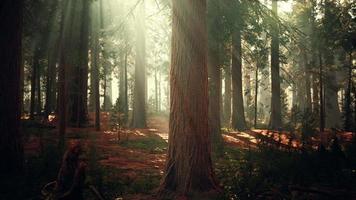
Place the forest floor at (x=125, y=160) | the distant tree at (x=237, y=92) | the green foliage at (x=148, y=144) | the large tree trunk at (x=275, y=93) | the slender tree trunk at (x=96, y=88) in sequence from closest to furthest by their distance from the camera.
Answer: the forest floor at (x=125, y=160)
the green foliage at (x=148, y=144)
the slender tree trunk at (x=96, y=88)
the distant tree at (x=237, y=92)
the large tree trunk at (x=275, y=93)

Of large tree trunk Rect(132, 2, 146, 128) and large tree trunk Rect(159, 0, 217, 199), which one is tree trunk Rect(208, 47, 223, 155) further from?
large tree trunk Rect(159, 0, 217, 199)

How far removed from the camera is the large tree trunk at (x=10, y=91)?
332 inches

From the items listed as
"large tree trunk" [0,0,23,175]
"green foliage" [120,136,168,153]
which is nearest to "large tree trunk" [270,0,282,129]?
"green foliage" [120,136,168,153]

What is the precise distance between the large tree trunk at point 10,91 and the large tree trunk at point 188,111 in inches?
144

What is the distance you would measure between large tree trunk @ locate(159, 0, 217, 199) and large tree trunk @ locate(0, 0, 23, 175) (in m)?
3.66

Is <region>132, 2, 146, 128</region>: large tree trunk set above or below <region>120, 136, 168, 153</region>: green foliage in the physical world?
above

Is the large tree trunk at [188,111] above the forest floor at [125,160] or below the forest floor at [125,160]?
above

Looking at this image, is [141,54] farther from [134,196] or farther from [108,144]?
[134,196]

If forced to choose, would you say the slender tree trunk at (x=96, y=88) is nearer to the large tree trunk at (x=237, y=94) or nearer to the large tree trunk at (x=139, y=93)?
the large tree trunk at (x=139, y=93)

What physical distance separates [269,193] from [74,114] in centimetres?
1701

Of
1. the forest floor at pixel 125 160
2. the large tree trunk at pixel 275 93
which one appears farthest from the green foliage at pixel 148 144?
the large tree trunk at pixel 275 93

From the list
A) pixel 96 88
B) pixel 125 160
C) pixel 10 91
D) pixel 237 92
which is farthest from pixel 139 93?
pixel 10 91

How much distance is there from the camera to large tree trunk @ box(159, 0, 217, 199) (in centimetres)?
720

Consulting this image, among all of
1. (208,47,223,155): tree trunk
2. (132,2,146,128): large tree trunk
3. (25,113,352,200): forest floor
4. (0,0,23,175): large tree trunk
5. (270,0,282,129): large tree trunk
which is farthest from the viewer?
(270,0,282,129): large tree trunk
